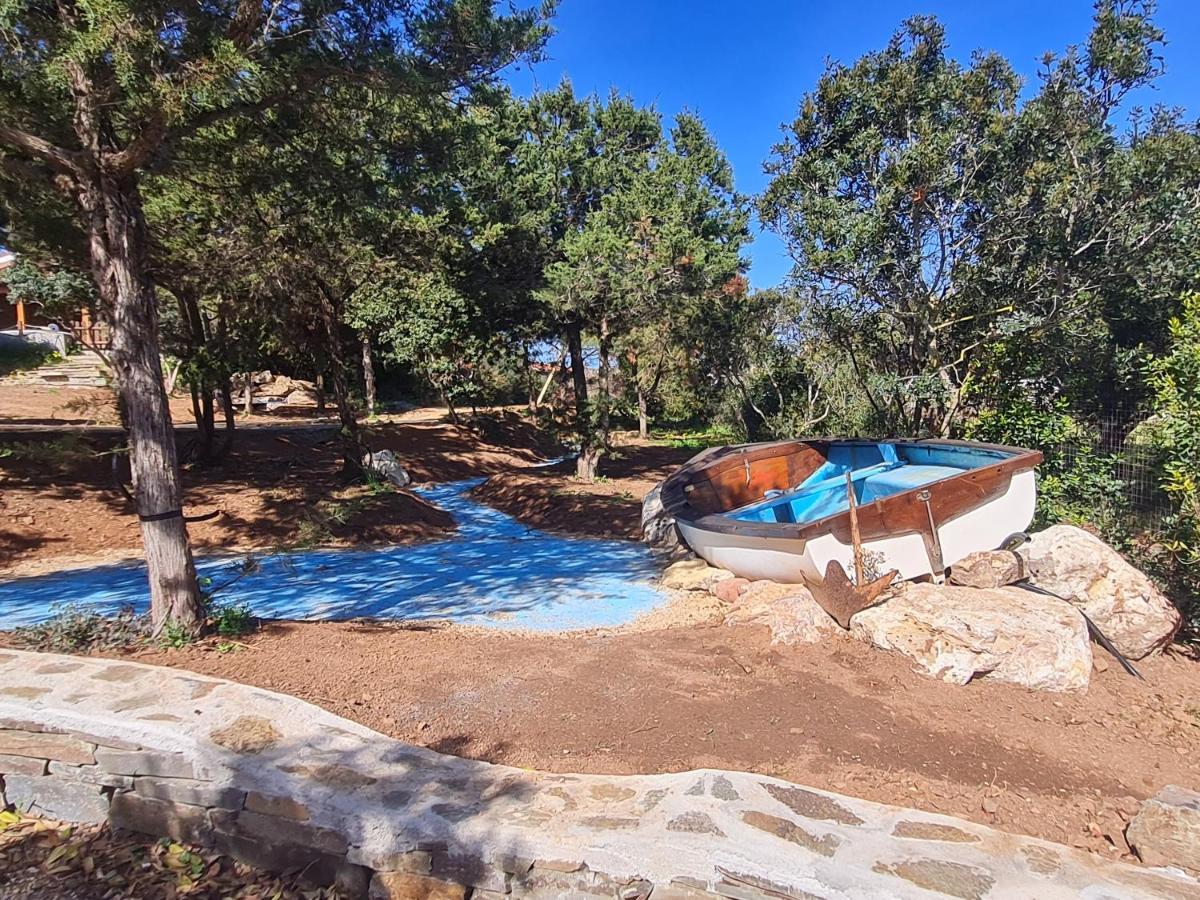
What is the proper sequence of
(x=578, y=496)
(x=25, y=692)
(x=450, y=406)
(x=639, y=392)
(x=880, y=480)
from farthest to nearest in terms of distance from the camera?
(x=639, y=392) < (x=450, y=406) < (x=578, y=496) < (x=880, y=480) < (x=25, y=692)

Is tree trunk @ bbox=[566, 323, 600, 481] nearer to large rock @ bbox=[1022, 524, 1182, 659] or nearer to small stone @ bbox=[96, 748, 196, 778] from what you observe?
large rock @ bbox=[1022, 524, 1182, 659]

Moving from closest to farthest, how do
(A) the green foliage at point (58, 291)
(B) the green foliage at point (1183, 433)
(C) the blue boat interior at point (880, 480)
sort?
(B) the green foliage at point (1183, 433)
(C) the blue boat interior at point (880, 480)
(A) the green foliage at point (58, 291)

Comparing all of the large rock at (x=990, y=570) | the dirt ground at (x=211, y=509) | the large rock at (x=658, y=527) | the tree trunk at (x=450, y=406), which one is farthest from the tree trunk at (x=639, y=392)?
the large rock at (x=990, y=570)

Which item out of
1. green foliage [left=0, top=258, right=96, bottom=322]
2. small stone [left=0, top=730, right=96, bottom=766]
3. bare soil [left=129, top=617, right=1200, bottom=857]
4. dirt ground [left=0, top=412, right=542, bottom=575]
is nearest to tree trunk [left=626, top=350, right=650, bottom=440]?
dirt ground [left=0, top=412, right=542, bottom=575]

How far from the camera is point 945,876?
2209mm

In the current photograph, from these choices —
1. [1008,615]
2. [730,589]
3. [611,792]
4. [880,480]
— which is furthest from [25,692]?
[880,480]

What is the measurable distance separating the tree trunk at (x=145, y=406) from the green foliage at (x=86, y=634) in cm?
14

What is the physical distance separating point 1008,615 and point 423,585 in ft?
16.2

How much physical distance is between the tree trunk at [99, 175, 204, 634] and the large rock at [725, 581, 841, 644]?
3635mm

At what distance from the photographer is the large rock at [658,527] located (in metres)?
8.16

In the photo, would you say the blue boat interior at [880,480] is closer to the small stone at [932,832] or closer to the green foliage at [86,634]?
the small stone at [932,832]

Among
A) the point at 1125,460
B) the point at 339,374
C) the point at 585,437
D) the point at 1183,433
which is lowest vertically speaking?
the point at 1125,460

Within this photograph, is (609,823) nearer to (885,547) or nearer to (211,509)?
(885,547)

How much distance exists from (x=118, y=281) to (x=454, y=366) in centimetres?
1026
